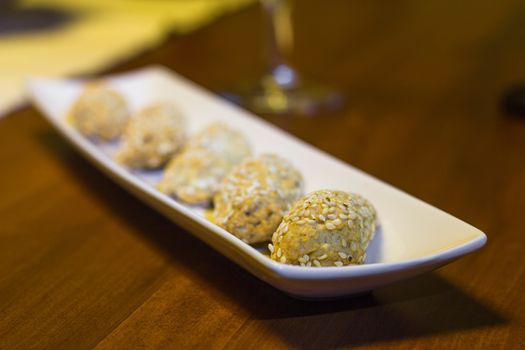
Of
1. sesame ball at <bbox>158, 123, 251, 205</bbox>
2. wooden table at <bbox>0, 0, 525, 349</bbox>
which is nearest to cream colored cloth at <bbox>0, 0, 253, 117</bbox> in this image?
wooden table at <bbox>0, 0, 525, 349</bbox>

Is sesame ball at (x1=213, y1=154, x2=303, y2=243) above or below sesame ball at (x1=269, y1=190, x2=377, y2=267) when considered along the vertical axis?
below

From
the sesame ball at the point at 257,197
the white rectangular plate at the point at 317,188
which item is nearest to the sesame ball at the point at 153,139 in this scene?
the white rectangular plate at the point at 317,188

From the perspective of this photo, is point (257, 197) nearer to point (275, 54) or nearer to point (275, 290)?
point (275, 290)

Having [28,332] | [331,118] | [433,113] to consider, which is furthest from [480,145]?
[28,332]

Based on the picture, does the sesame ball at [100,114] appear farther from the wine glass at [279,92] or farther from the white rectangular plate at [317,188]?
the wine glass at [279,92]

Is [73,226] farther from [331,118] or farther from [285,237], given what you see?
[331,118]

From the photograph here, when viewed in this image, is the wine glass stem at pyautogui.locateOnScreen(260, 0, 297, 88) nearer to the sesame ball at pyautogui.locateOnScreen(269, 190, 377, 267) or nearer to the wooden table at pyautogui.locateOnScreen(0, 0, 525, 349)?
the wooden table at pyautogui.locateOnScreen(0, 0, 525, 349)

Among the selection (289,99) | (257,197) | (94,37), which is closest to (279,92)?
(289,99)

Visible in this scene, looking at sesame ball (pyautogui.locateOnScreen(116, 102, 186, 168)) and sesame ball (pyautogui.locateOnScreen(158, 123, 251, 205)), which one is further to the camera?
sesame ball (pyautogui.locateOnScreen(116, 102, 186, 168))
